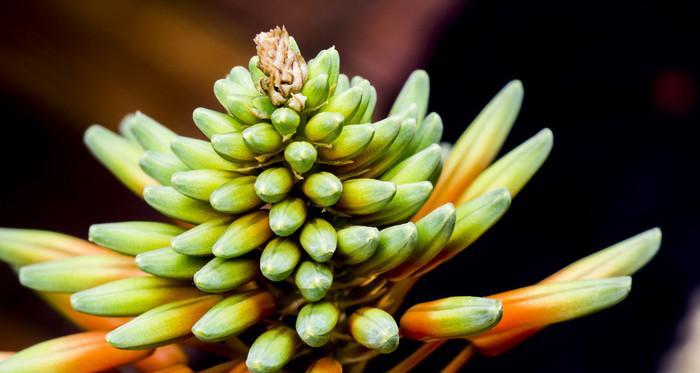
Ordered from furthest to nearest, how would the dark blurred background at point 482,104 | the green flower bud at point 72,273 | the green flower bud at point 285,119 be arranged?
the dark blurred background at point 482,104
the green flower bud at point 72,273
the green flower bud at point 285,119

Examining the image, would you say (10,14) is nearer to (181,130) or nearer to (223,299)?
(181,130)

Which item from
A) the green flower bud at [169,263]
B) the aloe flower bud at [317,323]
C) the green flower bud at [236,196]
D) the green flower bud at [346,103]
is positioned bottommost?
the aloe flower bud at [317,323]

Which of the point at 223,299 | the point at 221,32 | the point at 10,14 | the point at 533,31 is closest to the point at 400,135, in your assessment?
the point at 223,299

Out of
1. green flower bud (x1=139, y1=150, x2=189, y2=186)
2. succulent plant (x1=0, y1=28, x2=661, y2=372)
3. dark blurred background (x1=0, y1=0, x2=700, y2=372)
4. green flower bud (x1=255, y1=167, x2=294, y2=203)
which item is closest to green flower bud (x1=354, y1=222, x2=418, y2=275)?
succulent plant (x1=0, y1=28, x2=661, y2=372)

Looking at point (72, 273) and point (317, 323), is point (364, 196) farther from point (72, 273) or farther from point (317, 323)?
point (72, 273)

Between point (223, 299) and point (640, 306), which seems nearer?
point (223, 299)

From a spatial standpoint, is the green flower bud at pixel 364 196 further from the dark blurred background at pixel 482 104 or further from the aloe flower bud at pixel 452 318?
the dark blurred background at pixel 482 104

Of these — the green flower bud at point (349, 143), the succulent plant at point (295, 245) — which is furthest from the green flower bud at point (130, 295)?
the green flower bud at point (349, 143)
